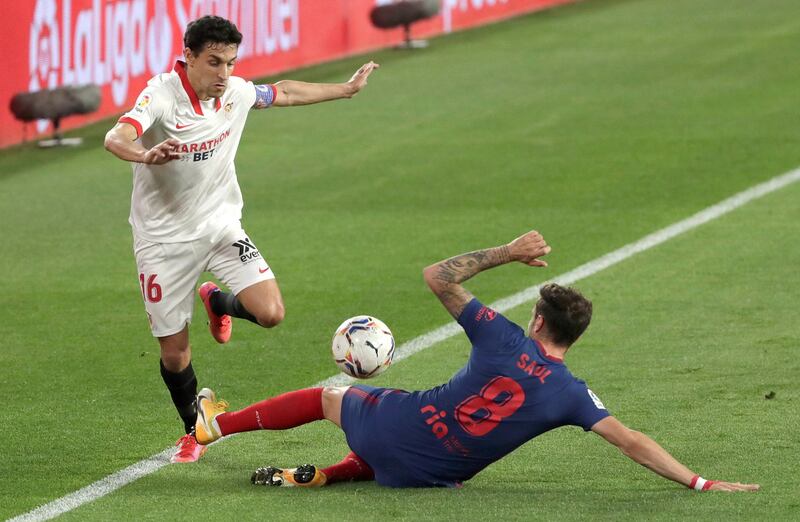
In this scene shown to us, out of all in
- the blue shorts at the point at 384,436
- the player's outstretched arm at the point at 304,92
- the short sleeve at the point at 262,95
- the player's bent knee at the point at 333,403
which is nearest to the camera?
the blue shorts at the point at 384,436

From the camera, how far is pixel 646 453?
277 inches

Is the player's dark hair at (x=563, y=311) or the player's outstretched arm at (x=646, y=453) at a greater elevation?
the player's dark hair at (x=563, y=311)

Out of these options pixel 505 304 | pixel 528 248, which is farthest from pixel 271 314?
pixel 505 304

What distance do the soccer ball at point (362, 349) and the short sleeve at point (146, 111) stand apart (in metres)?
1.41

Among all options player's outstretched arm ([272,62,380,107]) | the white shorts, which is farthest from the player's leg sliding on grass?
player's outstretched arm ([272,62,380,107])

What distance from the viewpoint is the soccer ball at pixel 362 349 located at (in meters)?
7.64

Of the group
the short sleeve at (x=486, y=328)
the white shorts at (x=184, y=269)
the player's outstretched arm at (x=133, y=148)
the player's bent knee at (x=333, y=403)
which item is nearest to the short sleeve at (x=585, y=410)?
the short sleeve at (x=486, y=328)

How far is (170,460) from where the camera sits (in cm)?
808

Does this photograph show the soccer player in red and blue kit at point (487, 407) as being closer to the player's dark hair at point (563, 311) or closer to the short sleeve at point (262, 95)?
the player's dark hair at point (563, 311)

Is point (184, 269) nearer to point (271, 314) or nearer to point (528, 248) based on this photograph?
point (271, 314)

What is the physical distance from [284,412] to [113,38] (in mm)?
12745

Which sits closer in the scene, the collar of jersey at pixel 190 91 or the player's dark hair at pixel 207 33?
the player's dark hair at pixel 207 33

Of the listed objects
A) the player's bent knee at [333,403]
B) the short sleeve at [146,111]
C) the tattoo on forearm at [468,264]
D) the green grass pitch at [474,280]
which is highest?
the short sleeve at [146,111]

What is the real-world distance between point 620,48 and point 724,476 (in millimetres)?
17830
